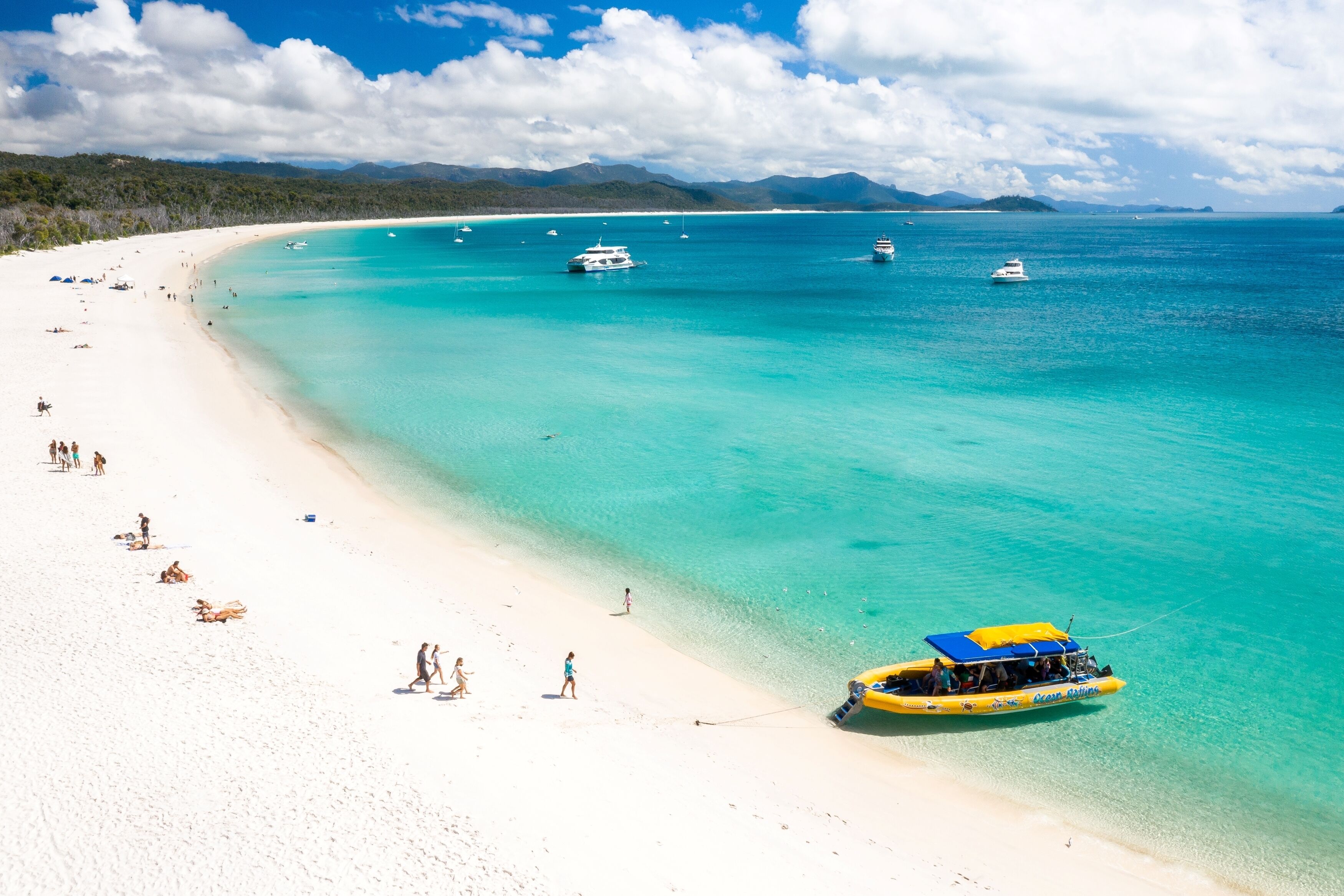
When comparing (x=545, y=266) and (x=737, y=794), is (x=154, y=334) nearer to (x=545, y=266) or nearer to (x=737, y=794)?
(x=737, y=794)

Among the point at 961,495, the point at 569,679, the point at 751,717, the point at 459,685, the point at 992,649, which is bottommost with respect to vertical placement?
the point at 751,717

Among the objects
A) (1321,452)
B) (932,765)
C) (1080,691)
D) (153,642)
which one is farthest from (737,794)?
(1321,452)

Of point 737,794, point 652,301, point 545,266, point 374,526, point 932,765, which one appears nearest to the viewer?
point 737,794

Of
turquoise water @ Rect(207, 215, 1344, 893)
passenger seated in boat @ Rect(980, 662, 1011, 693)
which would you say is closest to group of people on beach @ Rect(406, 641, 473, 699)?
turquoise water @ Rect(207, 215, 1344, 893)

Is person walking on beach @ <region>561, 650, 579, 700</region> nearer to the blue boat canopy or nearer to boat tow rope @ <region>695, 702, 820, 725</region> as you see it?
boat tow rope @ <region>695, 702, 820, 725</region>

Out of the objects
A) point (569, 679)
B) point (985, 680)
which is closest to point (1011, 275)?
point (985, 680)

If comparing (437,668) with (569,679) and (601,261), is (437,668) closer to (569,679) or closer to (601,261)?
(569,679)

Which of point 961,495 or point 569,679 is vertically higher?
point 961,495
